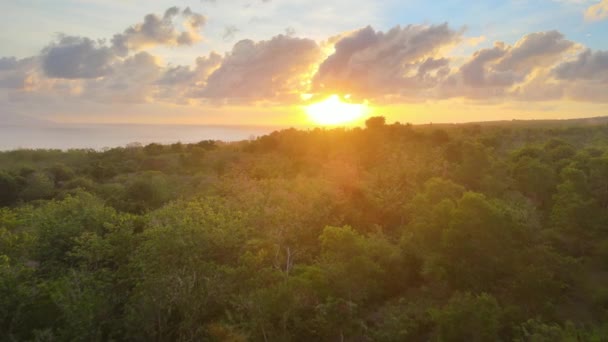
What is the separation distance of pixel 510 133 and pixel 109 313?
70527mm

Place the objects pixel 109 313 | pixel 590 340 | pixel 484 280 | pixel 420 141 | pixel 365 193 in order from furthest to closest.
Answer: pixel 420 141 → pixel 365 193 → pixel 484 280 → pixel 109 313 → pixel 590 340

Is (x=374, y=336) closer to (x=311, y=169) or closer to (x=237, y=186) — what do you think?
(x=237, y=186)

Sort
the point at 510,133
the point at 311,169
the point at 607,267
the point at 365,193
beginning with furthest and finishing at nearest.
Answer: the point at 510,133
the point at 311,169
the point at 365,193
the point at 607,267

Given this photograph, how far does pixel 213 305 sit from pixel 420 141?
4123cm

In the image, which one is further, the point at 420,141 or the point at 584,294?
the point at 420,141

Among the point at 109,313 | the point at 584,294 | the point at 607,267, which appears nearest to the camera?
the point at 109,313

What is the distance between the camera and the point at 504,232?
16109 millimetres

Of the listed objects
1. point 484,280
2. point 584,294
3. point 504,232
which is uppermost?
point 504,232

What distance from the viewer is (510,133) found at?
70.8 m

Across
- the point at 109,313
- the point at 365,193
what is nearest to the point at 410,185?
the point at 365,193

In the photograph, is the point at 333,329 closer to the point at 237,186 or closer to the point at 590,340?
the point at 590,340

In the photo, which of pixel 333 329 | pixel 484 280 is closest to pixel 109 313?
pixel 333 329

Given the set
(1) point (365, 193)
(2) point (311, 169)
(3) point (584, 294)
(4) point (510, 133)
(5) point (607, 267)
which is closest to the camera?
(3) point (584, 294)

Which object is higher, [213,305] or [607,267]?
[213,305]
